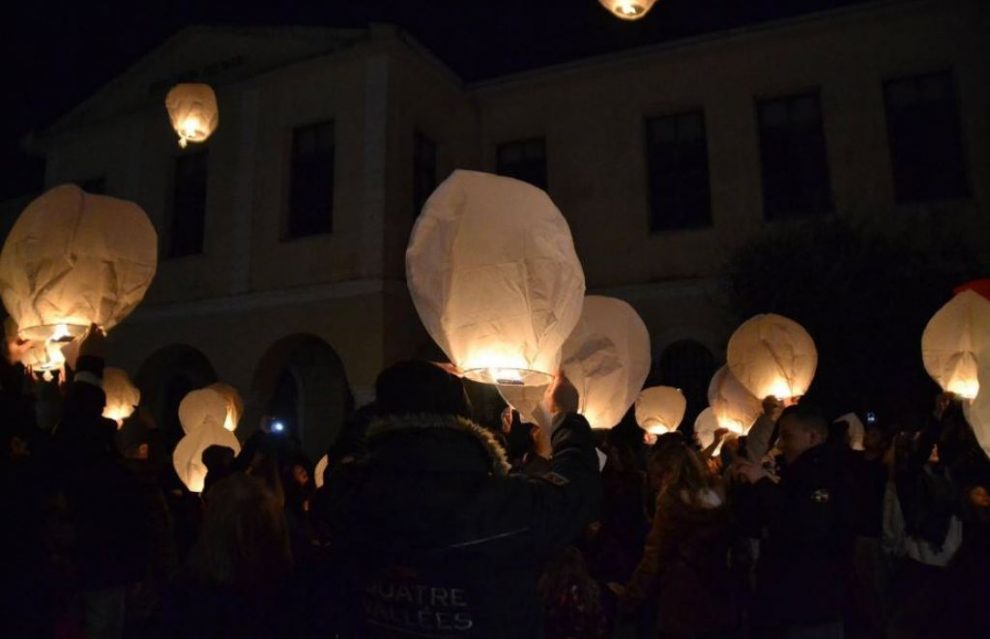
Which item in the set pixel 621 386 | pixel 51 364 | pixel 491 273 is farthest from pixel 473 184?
pixel 51 364

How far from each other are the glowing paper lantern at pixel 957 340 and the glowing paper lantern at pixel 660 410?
2978mm

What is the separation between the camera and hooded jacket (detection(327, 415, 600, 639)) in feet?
6.81

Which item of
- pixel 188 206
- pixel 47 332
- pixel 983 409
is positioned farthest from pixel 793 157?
pixel 47 332

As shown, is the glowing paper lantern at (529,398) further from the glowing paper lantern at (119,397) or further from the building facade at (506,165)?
the building facade at (506,165)

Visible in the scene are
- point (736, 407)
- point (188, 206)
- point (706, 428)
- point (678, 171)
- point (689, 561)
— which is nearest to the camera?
point (689, 561)

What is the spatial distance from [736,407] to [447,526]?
5533 mm

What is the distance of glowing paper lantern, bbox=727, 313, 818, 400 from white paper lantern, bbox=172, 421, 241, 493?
4.19 meters

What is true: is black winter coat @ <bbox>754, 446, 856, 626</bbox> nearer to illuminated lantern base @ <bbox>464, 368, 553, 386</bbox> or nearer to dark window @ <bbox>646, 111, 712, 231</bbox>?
illuminated lantern base @ <bbox>464, 368, 553, 386</bbox>

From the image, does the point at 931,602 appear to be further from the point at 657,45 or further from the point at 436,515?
the point at 657,45

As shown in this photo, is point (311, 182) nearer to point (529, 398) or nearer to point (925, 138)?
point (925, 138)

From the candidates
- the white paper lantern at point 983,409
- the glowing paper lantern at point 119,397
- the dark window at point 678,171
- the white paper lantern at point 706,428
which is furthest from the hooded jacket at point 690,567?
the dark window at point 678,171

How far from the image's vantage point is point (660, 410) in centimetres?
819

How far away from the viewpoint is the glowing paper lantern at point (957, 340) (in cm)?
514

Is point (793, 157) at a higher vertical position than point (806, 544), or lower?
higher
